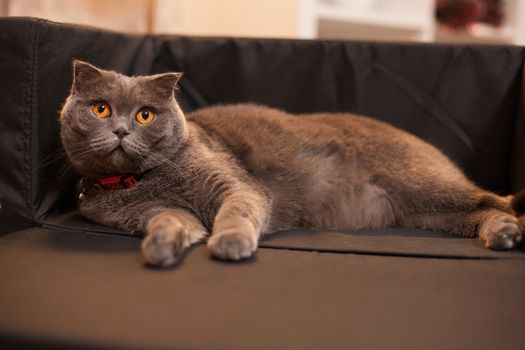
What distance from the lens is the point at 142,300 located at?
0.95m

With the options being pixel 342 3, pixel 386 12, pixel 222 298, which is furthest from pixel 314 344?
pixel 386 12

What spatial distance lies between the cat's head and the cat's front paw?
0.25m

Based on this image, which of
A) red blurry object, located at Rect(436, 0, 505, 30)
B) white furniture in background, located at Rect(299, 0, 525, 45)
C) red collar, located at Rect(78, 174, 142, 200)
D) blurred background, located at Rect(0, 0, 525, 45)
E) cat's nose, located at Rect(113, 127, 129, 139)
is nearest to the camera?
cat's nose, located at Rect(113, 127, 129, 139)

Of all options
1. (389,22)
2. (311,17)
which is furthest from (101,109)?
(389,22)

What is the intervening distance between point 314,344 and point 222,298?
222 mm

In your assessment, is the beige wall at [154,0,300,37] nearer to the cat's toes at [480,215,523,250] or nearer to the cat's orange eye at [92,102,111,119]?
the cat's orange eye at [92,102,111,119]

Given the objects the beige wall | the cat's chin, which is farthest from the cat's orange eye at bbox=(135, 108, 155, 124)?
the beige wall

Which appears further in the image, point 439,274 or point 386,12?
point 386,12

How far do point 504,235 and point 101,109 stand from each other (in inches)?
44.6

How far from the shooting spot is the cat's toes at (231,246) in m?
1.13

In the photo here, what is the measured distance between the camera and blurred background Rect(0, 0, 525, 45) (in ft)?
7.89

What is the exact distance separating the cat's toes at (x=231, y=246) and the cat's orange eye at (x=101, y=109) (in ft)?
1.60

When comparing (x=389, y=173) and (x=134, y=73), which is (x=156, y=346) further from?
(x=134, y=73)

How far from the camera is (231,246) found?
113cm
